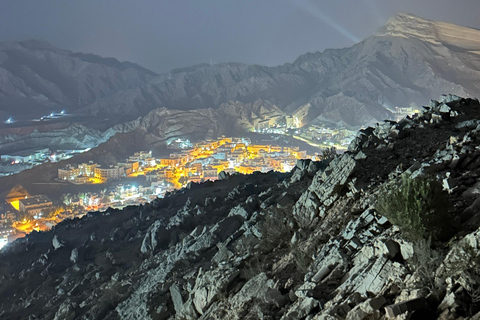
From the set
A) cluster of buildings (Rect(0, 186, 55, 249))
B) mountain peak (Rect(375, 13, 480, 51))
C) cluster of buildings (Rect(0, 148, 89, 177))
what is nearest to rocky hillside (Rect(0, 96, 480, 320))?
cluster of buildings (Rect(0, 186, 55, 249))

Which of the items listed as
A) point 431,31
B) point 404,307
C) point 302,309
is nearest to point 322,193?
point 302,309

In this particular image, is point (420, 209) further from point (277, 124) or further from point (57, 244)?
point (277, 124)

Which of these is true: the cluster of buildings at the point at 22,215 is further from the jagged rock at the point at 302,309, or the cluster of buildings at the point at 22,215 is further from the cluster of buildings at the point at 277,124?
the cluster of buildings at the point at 277,124

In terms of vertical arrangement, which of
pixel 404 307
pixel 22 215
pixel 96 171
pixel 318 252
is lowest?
pixel 22 215

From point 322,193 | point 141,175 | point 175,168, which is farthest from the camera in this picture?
point 175,168

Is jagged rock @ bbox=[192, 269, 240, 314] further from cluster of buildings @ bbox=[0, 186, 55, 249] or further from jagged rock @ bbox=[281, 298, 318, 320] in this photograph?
cluster of buildings @ bbox=[0, 186, 55, 249]

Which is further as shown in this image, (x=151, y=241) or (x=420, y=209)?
(x=151, y=241)

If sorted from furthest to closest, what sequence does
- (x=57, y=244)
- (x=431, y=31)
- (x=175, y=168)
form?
(x=431, y=31) → (x=175, y=168) → (x=57, y=244)
